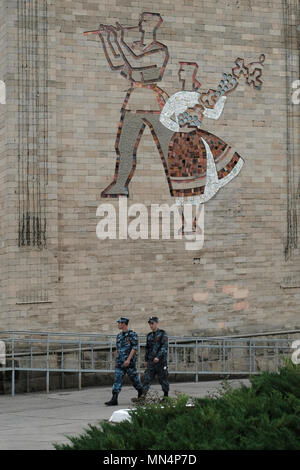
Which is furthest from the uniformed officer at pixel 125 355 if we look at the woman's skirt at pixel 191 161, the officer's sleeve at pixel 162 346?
the woman's skirt at pixel 191 161

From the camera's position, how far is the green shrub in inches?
320

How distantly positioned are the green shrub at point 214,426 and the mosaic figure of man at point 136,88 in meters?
11.9

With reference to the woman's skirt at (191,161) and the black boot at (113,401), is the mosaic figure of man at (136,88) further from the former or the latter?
the black boot at (113,401)

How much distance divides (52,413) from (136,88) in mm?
8940

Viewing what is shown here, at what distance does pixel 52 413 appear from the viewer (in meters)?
15.8

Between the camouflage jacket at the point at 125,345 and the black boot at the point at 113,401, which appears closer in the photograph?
the camouflage jacket at the point at 125,345

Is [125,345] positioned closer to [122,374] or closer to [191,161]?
[122,374]

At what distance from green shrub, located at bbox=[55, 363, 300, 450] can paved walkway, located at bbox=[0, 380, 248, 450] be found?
2.90 meters

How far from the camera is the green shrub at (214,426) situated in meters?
8.13

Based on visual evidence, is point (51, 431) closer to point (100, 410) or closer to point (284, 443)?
point (100, 410)

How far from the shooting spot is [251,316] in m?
22.6

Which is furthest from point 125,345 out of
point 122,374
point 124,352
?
point 122,374

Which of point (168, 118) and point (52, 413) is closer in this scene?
point (52, 413)

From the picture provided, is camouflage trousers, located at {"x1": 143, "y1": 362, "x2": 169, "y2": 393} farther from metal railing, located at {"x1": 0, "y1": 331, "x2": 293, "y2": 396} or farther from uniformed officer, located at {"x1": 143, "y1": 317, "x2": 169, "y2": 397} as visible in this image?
metal railing, located at {"x1": 0, "y1": 331, "x2": 293, "y2": 396}
